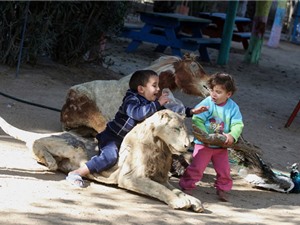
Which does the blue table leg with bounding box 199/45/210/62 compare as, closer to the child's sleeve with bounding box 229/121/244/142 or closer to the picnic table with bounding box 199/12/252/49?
the picnic table with bounding box 199/12/252/49

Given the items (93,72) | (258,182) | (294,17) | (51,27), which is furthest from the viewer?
(294,17)

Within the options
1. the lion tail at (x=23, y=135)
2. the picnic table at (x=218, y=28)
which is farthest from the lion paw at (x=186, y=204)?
the picnic table at (x=218, y=28)

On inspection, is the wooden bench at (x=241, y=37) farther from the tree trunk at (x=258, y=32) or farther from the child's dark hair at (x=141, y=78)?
the child's dark hair at (x=141, y=78)

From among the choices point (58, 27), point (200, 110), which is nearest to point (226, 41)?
point (58, 27)

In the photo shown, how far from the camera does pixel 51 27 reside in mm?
9391

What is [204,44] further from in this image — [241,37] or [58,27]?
[58,27]

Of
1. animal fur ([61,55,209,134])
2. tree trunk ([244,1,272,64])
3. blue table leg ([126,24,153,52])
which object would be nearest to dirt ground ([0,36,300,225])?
animal fur ([61,55,209,134])

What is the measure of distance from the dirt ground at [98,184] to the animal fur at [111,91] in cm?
55

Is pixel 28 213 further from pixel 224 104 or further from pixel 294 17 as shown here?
pixel 294 17

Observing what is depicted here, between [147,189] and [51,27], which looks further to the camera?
[51,27]

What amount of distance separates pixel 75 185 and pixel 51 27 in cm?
496

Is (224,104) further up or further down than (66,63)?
A: further up

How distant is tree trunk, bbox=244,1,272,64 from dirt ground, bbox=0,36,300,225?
293cm

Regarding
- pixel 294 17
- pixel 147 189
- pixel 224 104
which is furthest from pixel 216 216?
pixel 294 17
